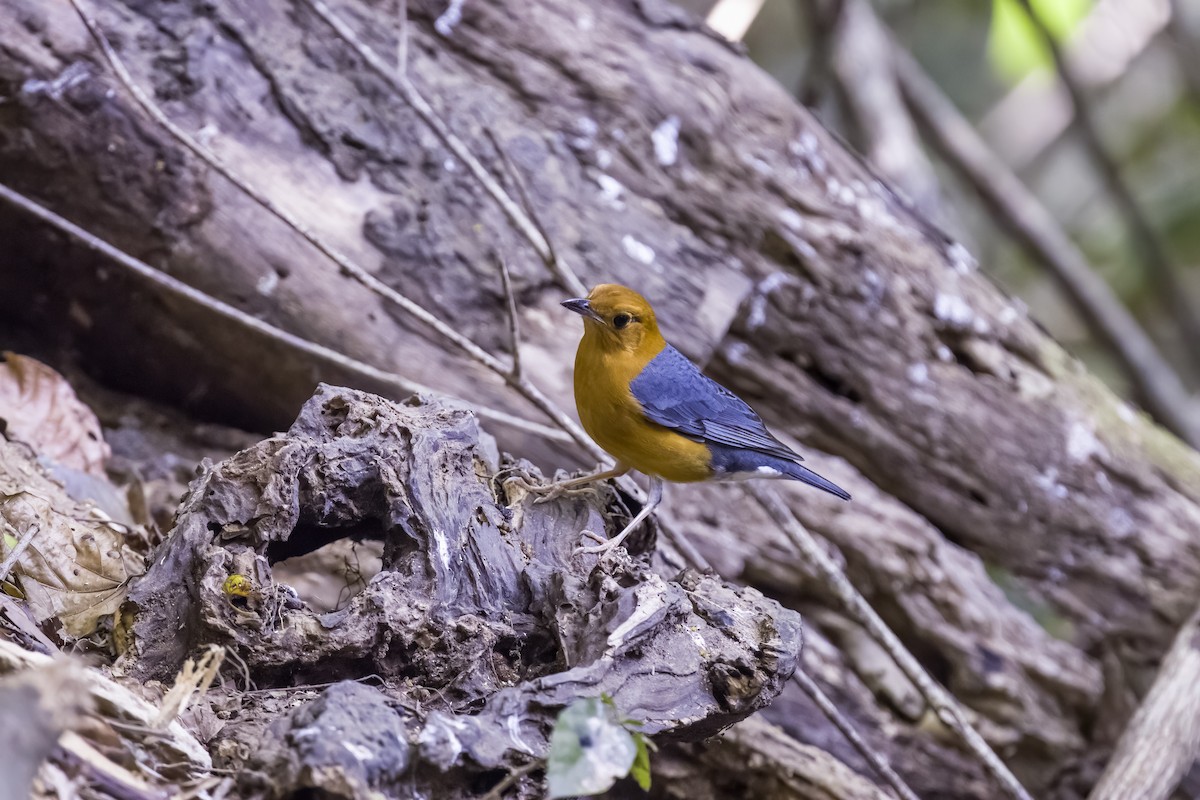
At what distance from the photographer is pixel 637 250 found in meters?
4.80

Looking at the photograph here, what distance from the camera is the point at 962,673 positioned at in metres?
5.03

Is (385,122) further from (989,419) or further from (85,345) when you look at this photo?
(989,419)

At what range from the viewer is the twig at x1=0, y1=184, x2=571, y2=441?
3.41 metres

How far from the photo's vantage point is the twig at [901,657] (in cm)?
373

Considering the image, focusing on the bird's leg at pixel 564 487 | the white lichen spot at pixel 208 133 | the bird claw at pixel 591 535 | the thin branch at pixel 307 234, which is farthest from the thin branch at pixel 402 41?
the bird claw at pixel 591 535

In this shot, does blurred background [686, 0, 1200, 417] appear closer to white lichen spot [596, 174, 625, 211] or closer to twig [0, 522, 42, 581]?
white lichen spot [596, 174, 625, 211]

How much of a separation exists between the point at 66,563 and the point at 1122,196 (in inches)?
340

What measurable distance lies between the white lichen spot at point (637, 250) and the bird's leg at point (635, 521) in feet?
4.84

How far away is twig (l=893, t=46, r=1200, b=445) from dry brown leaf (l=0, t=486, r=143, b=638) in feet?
23.2

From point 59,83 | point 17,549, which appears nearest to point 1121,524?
point 17,549

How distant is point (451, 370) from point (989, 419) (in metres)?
2.87

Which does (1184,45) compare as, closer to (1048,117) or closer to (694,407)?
(1048,117)

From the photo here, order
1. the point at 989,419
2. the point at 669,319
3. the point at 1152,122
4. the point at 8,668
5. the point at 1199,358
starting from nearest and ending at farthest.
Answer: the point at 8,668 < the point at 669,319 < the point at 989,419 < the point at 1199,358 < the point at 1152,122

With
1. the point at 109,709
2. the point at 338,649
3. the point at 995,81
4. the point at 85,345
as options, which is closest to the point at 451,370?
the point at 85,345
